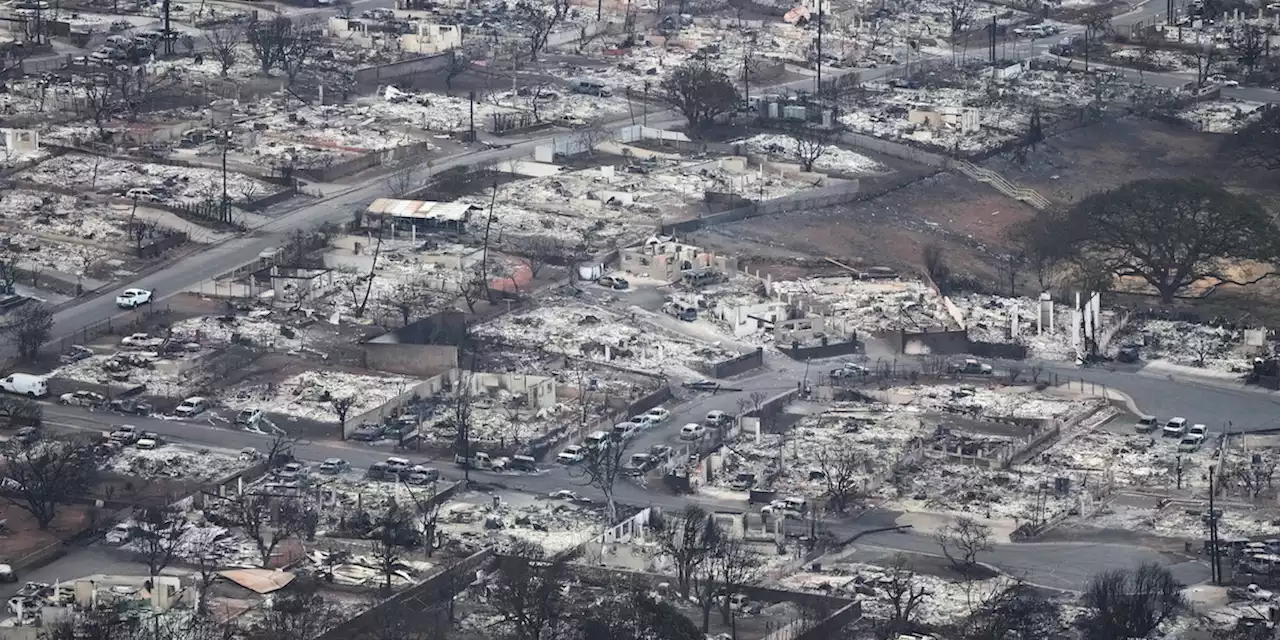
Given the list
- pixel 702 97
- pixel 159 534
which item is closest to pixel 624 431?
pixel 159 534

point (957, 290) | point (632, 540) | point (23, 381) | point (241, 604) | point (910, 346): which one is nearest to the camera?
point (241, 604)

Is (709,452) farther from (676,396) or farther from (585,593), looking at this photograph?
(585,593)

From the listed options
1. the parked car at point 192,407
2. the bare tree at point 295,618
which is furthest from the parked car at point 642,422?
the bare tree at point 295,618

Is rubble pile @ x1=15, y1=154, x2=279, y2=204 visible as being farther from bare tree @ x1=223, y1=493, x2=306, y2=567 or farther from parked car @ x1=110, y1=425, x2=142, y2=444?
bare tree @ x1=223, y1=493, x2=306, y2=567

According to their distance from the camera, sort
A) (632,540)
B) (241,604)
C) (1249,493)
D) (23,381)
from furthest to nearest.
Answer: (23,381), (1249,493), (632,540), (241,604)

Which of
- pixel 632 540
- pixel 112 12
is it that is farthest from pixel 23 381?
pixel 112 12

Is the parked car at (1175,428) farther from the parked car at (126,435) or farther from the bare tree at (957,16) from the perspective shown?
the bare tree at (957,16)
